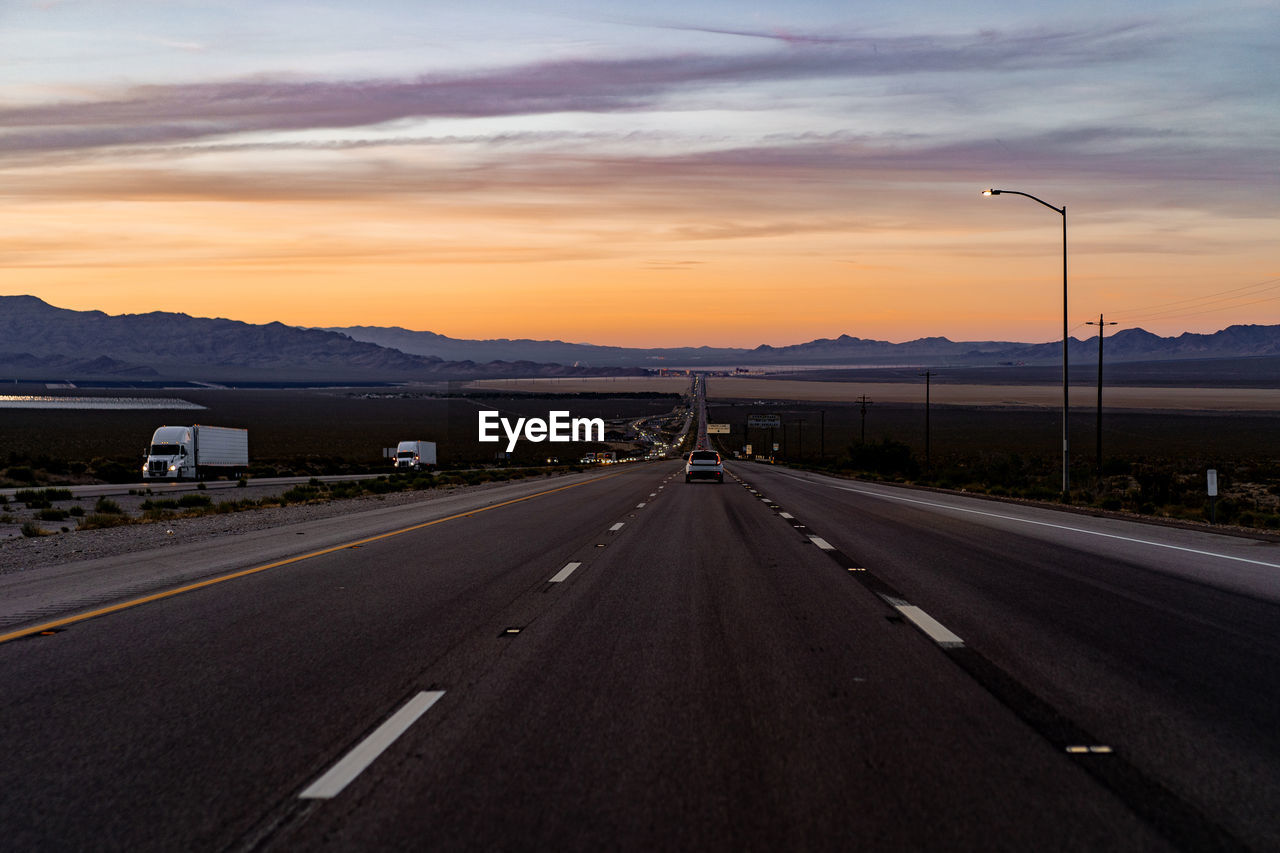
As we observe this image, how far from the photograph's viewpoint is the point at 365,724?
5.94 m

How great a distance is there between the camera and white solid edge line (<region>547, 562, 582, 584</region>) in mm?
11898

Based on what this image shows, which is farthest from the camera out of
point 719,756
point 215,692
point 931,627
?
point 931,627

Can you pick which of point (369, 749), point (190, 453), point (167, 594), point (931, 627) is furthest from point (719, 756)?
point (190, 453)

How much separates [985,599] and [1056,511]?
57.4 ft

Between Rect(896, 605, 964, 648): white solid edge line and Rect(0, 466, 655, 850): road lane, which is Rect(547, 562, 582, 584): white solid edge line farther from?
Rect(896, 605, 964, 648): white solid edge line

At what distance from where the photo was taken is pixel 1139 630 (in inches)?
344

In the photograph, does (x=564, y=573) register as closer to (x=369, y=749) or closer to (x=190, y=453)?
(x=369, y=749)

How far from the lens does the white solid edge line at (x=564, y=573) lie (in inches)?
468

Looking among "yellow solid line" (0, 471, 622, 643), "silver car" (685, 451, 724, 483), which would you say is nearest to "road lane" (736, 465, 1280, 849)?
"yellow solid line" (0, 471, 622, 643)

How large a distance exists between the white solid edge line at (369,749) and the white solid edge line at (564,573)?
522 centimetres

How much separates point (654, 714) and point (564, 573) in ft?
21.3

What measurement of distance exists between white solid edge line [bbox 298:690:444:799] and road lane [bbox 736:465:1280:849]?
12.1 ft

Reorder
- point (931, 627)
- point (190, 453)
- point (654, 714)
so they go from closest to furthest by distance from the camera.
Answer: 1. point (654, 714)
2. point (931, 627)
3. point (190, 453)

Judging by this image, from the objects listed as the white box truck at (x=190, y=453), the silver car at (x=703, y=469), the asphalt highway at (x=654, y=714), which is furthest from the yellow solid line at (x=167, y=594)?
the white box truck at (x=190, y=453)
